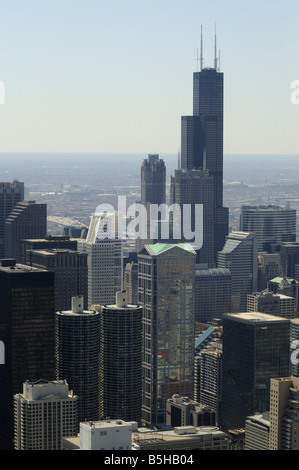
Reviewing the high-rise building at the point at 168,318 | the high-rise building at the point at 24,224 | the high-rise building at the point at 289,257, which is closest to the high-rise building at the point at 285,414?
the high-rise building at the point at 168,318

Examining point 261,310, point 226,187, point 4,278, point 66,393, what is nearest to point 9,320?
point 4,278

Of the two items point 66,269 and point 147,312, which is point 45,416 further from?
point 66,269

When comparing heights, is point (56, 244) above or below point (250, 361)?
above

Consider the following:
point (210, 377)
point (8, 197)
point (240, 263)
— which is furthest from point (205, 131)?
point (210, 377)

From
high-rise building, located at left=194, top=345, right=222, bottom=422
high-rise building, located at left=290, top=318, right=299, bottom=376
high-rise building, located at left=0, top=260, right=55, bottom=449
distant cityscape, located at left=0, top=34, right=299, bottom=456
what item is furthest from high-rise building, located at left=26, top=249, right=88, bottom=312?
high-rise building, located at left=290, top=318, right=299, bottom=376

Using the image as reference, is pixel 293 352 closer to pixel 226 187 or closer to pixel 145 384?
pixel 145 384

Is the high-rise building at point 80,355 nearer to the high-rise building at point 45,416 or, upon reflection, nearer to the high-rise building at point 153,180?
the high-rise building at point 45,416
